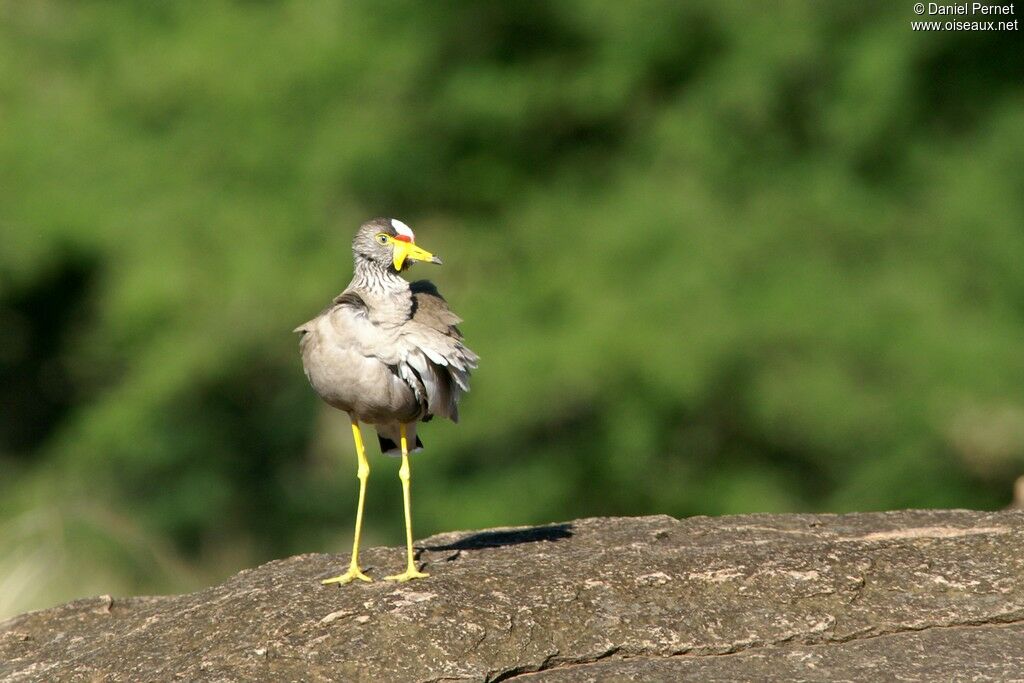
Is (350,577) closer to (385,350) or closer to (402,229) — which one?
(385,350)

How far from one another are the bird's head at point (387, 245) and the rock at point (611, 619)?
1.25m

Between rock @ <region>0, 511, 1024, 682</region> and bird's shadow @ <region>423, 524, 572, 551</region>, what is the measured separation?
118mm

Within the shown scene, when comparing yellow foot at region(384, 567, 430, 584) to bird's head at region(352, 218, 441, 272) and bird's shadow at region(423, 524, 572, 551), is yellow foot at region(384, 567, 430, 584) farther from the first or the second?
bird's head at region(352, 218, 441, 272)

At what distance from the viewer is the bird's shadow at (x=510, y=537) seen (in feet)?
22.4

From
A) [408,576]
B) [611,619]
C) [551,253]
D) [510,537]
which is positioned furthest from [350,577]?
[551,253]

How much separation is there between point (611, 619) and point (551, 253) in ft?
28.6

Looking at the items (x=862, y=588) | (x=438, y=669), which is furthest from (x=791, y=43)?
(x=438, y=669)

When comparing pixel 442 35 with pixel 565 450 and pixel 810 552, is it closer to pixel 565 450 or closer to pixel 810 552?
pixel 565 450

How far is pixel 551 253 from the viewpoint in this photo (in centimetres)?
1420

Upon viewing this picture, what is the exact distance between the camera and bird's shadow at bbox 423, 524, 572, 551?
6832 mm

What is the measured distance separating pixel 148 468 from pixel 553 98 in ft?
17.8

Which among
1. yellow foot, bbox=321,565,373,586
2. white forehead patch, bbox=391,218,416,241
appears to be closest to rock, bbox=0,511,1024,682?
yellow foot, bbox=321,565,373,586

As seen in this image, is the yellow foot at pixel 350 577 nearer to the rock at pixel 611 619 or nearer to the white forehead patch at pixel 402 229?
the rock at pixel 611 619

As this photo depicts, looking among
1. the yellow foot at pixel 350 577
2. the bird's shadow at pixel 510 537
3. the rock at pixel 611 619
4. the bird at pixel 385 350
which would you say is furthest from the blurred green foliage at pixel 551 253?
the bird at pixel 385 350
